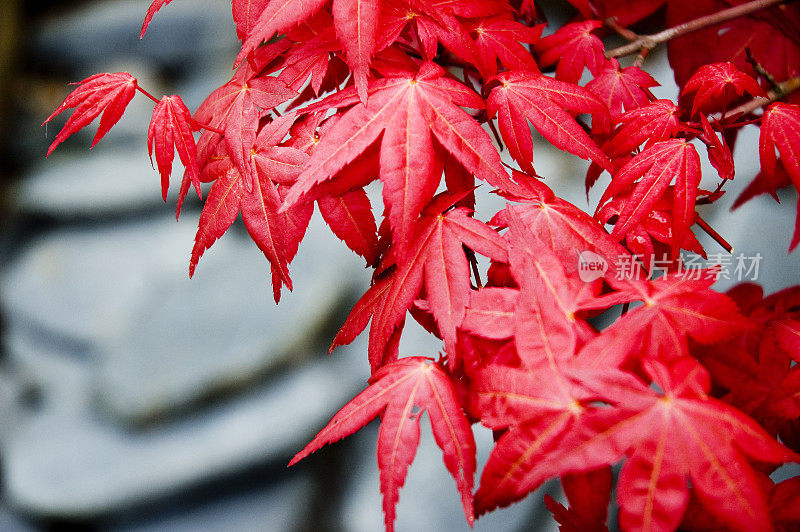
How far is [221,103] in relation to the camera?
25.6 inches

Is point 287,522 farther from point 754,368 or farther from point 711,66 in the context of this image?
Answer: point 711,66

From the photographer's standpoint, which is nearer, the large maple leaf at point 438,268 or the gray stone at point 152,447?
the large maple leaf at point 438,268

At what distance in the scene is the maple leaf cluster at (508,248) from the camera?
432 millimetres

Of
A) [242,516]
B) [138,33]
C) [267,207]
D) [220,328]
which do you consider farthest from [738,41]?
[138,33]

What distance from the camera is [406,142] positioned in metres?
0.54

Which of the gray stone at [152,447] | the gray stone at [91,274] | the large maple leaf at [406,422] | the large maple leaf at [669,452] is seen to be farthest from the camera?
the gray stone at [91,274]

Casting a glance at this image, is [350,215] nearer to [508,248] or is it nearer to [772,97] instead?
[508,248]

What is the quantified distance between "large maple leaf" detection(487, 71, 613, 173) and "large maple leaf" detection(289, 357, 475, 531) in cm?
26

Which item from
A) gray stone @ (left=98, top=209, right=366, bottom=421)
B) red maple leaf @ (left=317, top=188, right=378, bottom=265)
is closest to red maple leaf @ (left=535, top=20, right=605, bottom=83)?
red maple leaf @ (left=317, top=188, right=378, bottom=265)

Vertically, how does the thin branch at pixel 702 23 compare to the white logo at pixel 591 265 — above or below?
above

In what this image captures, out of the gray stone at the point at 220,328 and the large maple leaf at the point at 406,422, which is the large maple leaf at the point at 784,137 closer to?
the large maple leaf at the point at 406,422

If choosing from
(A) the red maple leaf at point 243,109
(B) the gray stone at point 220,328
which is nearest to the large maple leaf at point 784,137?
(A) the red maple leaf at point 243,109

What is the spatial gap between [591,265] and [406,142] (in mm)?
229

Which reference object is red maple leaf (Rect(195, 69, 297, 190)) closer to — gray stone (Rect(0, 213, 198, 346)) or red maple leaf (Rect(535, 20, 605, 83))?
red maple leaf (Rect(535, 20, 605, 83))
